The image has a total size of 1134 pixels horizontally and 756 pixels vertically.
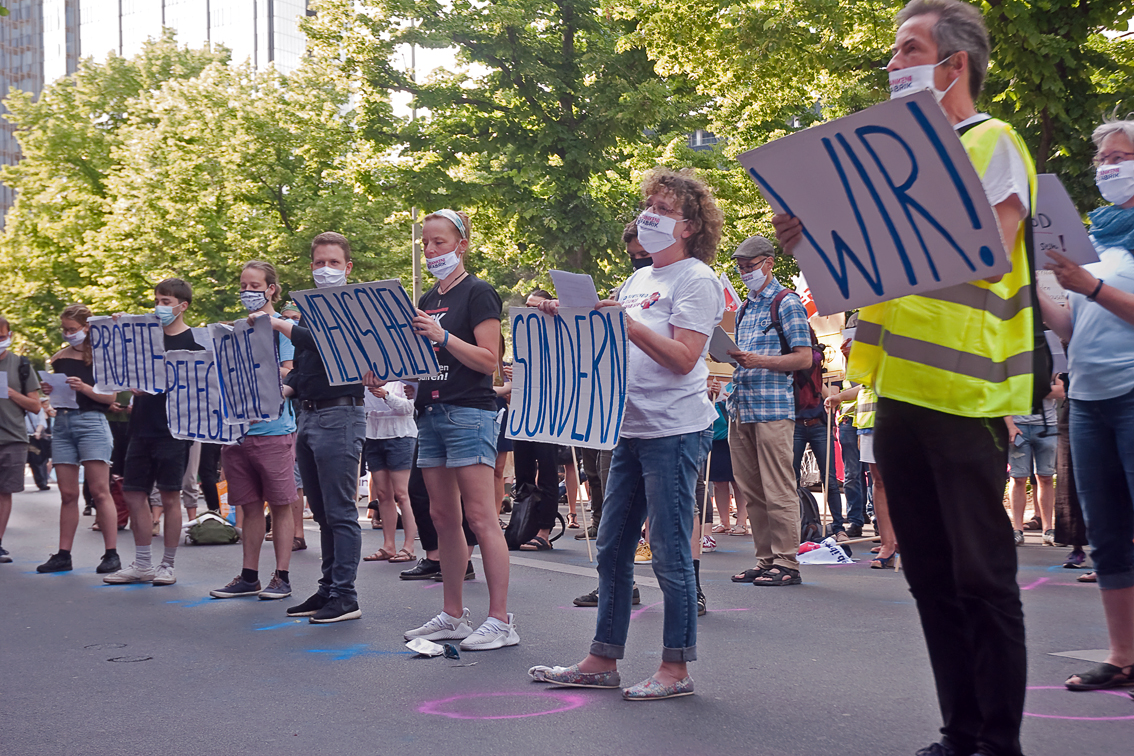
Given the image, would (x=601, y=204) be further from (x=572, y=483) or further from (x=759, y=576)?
(x=759, y=576)

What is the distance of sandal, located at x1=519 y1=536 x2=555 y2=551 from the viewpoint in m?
10.1

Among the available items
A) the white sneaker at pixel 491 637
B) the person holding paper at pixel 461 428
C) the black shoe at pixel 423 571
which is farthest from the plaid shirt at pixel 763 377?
the white sneaker at pixel 491 637

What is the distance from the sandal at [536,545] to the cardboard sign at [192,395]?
336 centimetres

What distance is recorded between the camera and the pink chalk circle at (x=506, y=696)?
4.04 m

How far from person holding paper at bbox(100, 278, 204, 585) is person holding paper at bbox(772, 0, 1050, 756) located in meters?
6.06

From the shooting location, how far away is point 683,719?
395 centimetres

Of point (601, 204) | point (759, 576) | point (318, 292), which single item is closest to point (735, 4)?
point (601, 204)

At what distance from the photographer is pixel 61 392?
28.0 ft

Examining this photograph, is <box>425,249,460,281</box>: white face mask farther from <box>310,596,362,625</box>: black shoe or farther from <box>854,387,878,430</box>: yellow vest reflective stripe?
<box>854,387,878,430</box>: yellow vest reflective stripe

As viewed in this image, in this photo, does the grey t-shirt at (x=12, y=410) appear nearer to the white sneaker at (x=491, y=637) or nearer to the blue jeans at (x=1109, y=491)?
the white sneaker at (x=491, y=637)

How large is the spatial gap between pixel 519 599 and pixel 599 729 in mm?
3137

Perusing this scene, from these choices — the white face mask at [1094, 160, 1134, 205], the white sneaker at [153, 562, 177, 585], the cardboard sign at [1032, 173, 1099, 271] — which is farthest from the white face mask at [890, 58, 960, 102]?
the white sneaker at [153, 562, 177, 585]

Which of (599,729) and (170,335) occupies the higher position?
(170,335)

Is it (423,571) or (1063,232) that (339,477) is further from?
(1063,232)
